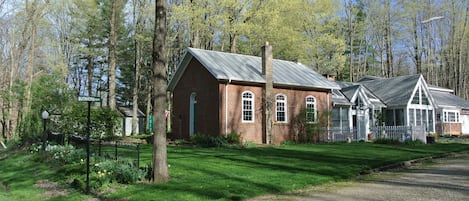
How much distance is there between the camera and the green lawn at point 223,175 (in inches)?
336

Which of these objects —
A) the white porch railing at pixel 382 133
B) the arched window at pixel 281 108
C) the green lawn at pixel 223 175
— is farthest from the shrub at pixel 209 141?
the white porch railing at pixel 382 133

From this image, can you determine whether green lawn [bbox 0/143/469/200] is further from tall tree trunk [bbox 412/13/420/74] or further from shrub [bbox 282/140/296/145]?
tall tree trunk [bbox 412/13/420/74]

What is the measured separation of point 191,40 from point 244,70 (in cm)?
1311

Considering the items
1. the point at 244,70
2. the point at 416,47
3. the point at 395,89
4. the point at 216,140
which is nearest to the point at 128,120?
the point at 244,70

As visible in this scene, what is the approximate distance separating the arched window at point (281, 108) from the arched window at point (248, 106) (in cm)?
188

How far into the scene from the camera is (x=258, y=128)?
2167 cm

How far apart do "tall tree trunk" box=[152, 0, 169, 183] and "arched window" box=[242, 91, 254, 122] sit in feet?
38.1

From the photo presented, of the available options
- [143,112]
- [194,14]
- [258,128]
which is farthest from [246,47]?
[143,112]

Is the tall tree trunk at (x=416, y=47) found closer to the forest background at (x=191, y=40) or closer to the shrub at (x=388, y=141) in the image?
the forest background at (x=191, y=40)

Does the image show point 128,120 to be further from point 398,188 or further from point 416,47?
point 398,188

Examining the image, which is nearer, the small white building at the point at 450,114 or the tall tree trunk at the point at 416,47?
the small white building at the point at 450,114

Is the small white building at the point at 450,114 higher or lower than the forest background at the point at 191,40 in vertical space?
lower

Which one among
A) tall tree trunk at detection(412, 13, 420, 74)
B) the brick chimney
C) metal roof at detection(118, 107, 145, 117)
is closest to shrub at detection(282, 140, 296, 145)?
the brick chimney

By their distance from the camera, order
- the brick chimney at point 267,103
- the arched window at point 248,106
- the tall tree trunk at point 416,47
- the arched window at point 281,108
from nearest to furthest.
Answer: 1. the arched window at point 248,106
2. the brick chimney at point 267,103
3. the arched window at point 281,108
4. the tall tree trunk at point 416,47
